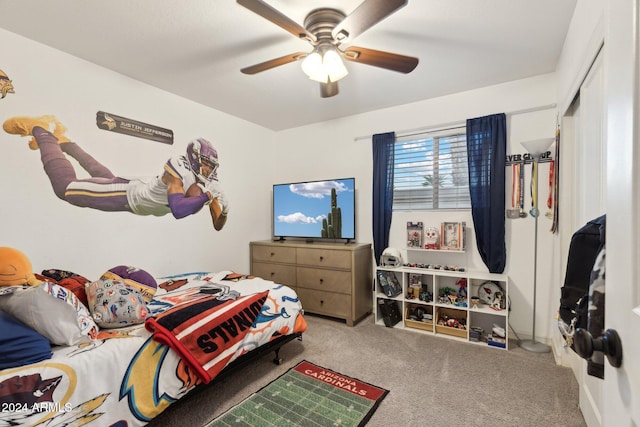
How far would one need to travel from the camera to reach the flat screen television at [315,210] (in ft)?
12.0

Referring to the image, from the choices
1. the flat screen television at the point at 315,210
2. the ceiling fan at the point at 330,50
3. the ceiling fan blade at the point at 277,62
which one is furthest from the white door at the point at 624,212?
the flat screen television at the point at 315,210

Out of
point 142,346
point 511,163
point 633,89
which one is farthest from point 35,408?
point 511,163

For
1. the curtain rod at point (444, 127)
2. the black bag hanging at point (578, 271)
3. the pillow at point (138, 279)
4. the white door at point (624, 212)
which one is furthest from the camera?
the curtain rod at point (444, 127)

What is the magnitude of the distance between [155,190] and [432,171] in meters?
2.95

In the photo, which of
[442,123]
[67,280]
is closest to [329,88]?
[442,123]

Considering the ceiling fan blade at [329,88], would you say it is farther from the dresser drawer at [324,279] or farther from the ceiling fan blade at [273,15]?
the dresser drawer at [324,279]

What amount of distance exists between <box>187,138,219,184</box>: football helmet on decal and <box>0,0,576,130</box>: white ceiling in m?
0.54

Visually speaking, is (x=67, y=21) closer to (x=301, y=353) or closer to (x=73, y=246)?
(x=73, y=246)

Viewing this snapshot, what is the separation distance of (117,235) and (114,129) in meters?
0.95

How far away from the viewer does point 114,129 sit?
267cm

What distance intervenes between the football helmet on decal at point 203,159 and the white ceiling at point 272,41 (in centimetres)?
54

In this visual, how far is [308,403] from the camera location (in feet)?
6.30

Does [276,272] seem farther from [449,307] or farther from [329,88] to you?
[329,88]

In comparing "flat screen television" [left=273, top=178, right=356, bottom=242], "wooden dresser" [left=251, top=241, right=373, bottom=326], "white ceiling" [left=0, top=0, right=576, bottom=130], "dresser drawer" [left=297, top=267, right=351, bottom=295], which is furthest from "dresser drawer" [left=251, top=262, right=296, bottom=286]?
"white ceiling" [left=0, top=0, right=576, bottom=130]
